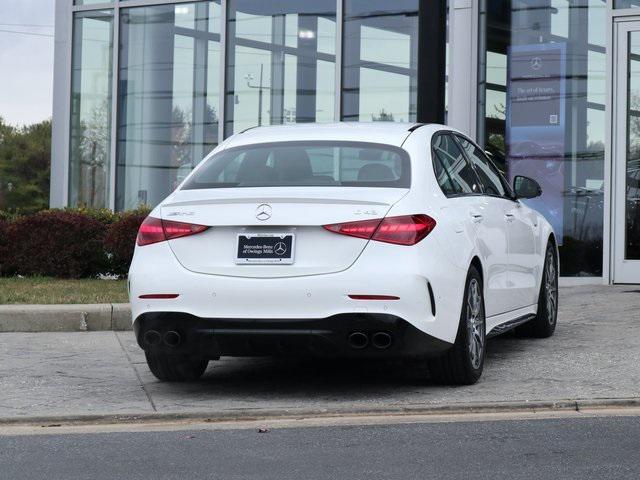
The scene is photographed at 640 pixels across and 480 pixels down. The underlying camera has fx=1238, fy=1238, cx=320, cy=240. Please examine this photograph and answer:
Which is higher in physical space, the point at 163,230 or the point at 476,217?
the point at 476,217

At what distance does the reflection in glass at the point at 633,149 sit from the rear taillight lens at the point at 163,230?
25.4 feet

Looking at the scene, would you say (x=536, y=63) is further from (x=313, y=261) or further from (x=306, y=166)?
(x=313, y=261)

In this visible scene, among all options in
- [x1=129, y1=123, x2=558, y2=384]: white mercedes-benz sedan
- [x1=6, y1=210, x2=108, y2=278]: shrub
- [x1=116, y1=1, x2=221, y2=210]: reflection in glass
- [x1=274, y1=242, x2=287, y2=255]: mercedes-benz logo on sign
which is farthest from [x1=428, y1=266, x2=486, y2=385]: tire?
[x1=116, y1=1, x2=221, y2=210]: reflection in glass

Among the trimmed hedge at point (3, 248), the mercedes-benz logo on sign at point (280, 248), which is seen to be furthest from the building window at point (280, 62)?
the mercedes-benz logo on sign at point (280, 248)

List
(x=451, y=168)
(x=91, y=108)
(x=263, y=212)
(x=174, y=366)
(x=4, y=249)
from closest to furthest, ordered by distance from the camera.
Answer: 1. (x=263, y=212)
2. (x=174, y=366)
3. (x=451, y=168)
4. (x=4, y=249)
5. (x=91, y=108)

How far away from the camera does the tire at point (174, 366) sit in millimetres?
7199

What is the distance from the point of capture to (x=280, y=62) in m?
15.4

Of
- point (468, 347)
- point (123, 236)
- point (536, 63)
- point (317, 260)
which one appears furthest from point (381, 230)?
point (536, 63)

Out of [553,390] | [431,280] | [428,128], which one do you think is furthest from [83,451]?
[428,128]

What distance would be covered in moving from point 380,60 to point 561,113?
2438 mm

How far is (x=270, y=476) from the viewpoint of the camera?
4930 millimetres

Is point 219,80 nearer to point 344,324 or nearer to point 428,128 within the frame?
point 428,128

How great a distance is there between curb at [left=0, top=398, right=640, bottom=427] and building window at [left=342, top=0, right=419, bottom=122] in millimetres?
8559

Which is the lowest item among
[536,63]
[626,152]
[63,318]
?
[63,318]
